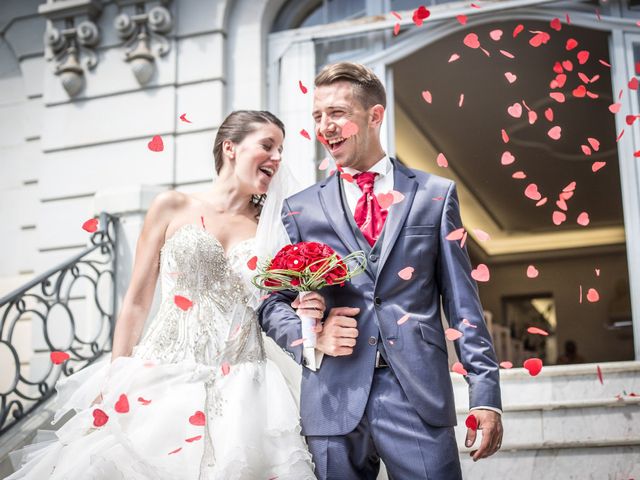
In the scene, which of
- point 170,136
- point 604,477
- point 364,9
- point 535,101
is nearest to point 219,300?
point 604,477

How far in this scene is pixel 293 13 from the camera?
6535 mm

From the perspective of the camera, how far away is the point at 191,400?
3131 mm

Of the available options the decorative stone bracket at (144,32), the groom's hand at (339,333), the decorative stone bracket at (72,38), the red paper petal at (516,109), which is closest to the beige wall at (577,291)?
the red paper petal at (516,109)

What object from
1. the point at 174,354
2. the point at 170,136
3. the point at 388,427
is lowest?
the point at 388,427

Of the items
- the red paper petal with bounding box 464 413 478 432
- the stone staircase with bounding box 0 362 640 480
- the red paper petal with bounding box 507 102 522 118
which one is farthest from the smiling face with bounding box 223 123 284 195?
the red paper petal with bounding box 507 102 522 118

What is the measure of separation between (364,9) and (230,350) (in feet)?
12.6

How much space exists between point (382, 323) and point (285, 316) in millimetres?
391

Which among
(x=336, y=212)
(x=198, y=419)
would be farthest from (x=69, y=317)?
(x=336, y=212)

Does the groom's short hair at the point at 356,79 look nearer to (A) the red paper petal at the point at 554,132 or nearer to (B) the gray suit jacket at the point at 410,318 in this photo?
(B) the gray suit jacket at the point at 410,318

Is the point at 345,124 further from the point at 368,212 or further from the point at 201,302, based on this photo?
the point at 201,302

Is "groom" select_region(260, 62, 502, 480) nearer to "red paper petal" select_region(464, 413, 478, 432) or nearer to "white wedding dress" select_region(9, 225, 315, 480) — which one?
"red paper petal" select_region(464, 413, 478, 432)

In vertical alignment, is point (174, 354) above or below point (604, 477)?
above

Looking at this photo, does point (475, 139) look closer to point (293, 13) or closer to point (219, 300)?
point (293, 13)

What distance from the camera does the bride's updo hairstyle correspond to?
3.79m
